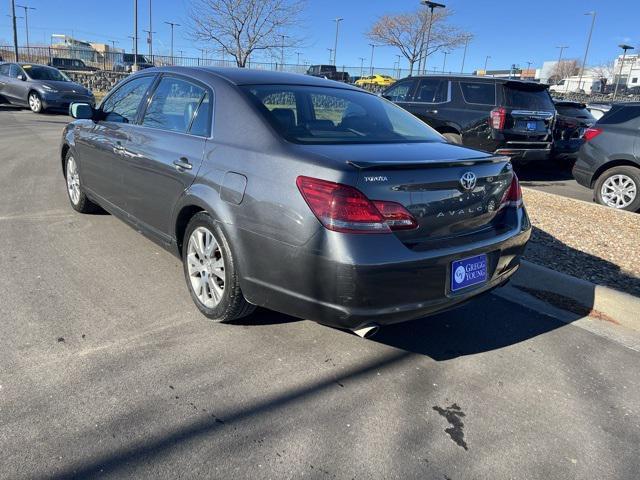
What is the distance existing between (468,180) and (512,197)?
64 cm

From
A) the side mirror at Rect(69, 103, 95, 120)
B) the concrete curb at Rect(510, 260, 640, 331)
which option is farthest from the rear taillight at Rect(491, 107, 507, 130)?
the side mirror at Rect(69, 103, 95, 120)

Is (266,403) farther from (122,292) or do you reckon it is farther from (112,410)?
(122,292)

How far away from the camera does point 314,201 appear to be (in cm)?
268

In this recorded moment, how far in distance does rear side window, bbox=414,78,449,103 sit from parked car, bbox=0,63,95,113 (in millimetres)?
11594

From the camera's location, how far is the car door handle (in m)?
3.52

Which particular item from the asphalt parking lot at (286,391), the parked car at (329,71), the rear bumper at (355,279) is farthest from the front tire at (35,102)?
the parked car at (329,71)

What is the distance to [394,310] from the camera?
2.78m

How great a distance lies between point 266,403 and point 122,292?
1.76m

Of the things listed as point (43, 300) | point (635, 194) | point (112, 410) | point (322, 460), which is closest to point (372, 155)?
point (322, 460)

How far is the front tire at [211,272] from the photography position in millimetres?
3221

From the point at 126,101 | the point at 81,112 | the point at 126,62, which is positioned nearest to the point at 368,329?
the point at 126,101

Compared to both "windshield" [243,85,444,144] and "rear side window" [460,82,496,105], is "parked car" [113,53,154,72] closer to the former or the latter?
"rear side window" [460,82,496,105]

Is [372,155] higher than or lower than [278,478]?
higher

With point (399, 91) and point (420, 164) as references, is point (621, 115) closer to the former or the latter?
point (399, 91)
